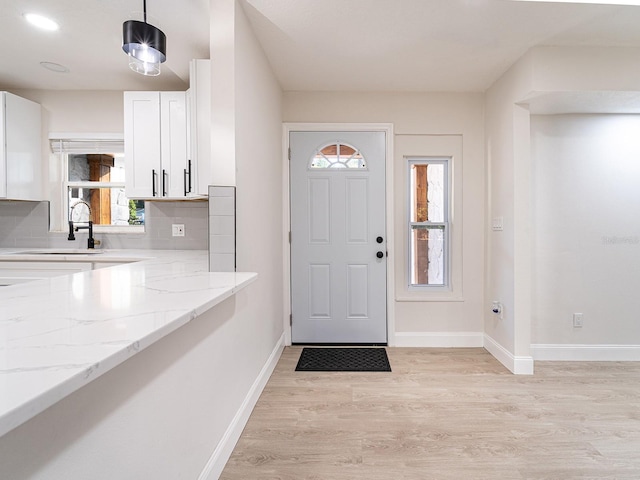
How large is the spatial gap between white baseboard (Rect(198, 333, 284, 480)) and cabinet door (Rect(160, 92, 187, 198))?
5.23ft

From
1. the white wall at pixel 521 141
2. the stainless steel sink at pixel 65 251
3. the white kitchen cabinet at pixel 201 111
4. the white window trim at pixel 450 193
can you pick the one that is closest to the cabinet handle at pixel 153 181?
the white kitchen cabinet at pixel 201 111

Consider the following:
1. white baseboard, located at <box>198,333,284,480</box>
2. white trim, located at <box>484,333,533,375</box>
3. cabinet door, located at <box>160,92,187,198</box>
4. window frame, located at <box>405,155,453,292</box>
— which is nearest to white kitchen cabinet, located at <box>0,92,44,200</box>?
cabinet door, located at <box>160,92,187,198</box>

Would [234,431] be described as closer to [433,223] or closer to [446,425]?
[446,425]

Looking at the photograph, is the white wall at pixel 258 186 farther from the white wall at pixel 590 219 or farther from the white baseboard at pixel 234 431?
the white wall at pixel 590 219

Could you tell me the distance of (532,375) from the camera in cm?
272

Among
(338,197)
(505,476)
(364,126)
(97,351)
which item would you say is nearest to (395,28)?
(364,126)

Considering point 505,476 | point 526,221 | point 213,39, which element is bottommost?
point 505,476

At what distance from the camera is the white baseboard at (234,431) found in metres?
1.52

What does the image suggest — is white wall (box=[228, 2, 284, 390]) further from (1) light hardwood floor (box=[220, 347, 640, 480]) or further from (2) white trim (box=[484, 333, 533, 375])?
(2) white trim (box=[484, 333, 533, 375])

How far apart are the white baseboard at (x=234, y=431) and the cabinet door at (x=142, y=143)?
5.67 ft

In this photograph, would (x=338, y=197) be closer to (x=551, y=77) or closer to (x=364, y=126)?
(x=364, y=126)

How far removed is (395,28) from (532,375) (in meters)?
2.75

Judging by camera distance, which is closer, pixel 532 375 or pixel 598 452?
pixel 598 452

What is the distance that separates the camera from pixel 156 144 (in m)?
2.89
